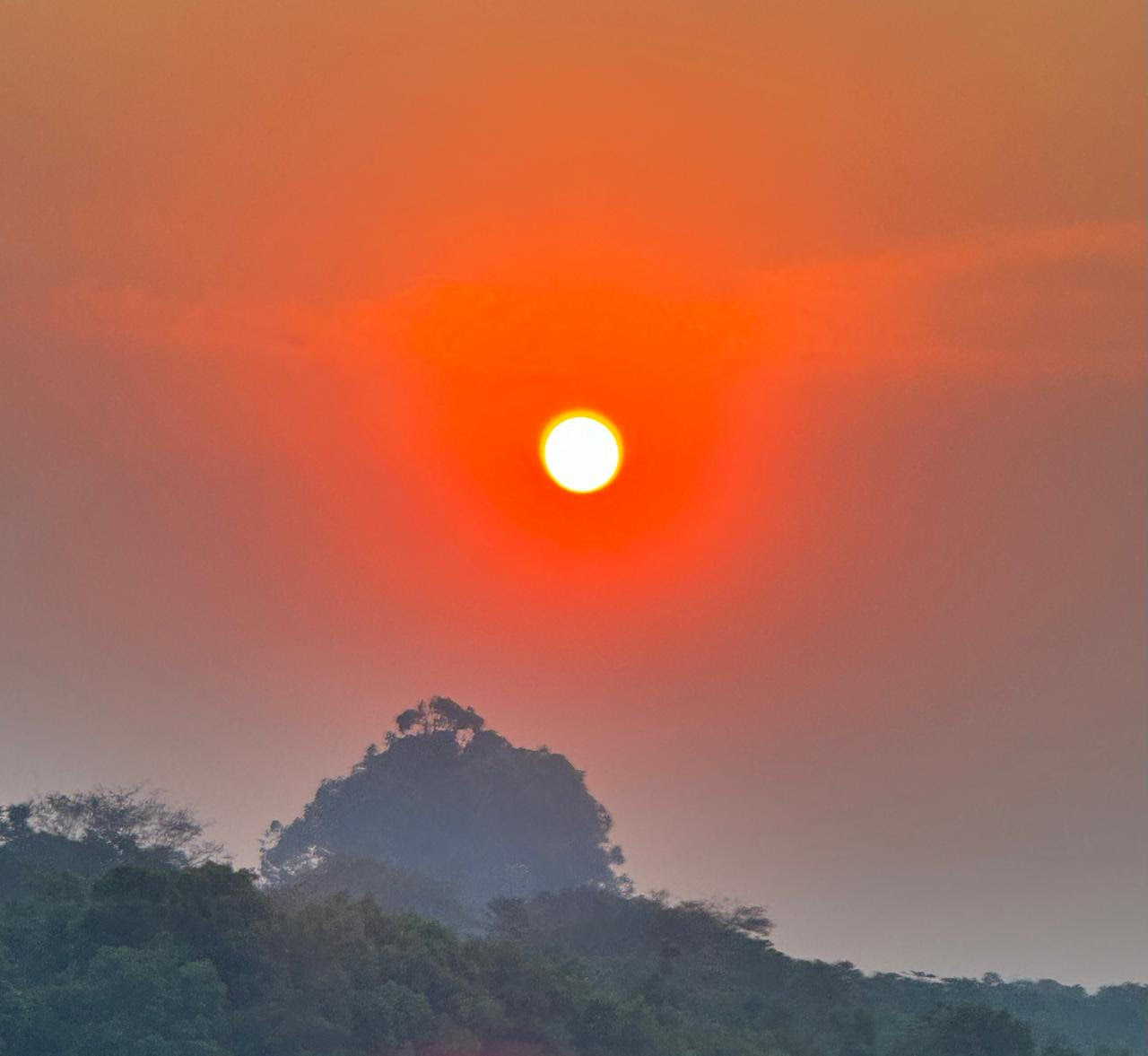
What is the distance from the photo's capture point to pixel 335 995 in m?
57.1

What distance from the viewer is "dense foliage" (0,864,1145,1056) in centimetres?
5297

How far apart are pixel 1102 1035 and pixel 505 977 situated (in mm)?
57296

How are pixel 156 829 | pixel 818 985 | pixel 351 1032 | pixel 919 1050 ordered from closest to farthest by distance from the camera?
pixel 351 1032
pixel 919 1050
pixel 818 985
pixel 156 829

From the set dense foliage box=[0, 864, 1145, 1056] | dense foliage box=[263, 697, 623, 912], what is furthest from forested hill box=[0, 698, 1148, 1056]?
dense foliage box=[263, 697, 623, 912]

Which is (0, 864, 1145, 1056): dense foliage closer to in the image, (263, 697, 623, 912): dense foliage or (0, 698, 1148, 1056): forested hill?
(0, 698, 1148, 1056): forested hill

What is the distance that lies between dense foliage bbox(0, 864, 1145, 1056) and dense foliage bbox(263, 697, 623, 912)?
70.5m

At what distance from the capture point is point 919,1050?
7162 cm

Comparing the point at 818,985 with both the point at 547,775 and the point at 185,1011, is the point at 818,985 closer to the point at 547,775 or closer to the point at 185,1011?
the point at 185,1011

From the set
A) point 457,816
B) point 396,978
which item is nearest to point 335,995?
point 396,978

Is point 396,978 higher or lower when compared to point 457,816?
lower

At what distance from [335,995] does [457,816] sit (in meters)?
97.0

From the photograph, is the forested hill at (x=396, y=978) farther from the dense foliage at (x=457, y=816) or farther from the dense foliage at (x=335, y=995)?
the dense foliage at (x=457, y=816)

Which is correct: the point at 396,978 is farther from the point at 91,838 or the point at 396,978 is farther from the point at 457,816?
the point at 457,816

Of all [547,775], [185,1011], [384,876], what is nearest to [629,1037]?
[185,1011]
